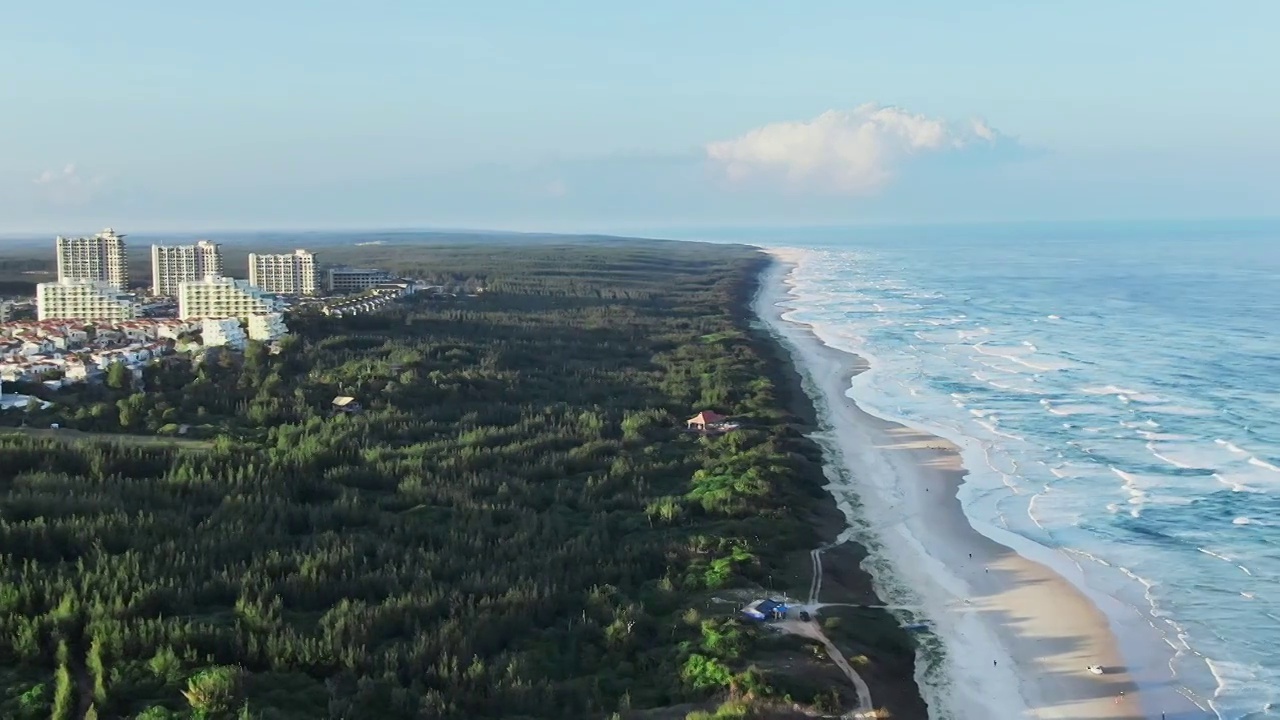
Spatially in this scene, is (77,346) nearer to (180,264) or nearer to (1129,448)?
(180,264)

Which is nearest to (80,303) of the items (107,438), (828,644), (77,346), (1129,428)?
(77,346)

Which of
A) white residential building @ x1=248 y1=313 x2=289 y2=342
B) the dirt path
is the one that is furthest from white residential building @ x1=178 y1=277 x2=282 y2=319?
the dirt path

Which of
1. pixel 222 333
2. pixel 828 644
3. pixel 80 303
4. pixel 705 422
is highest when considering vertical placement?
pixel 222 333

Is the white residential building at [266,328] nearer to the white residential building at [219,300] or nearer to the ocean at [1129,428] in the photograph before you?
the white residential building at [219,300]

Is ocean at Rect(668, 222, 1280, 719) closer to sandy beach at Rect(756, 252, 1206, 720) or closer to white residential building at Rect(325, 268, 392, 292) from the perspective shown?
sandy beach at Rect(756, 252, 1206, 720)

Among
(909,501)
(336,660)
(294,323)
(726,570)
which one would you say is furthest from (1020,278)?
(336,660)

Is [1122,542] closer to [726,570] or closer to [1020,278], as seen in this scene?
[726,570]
